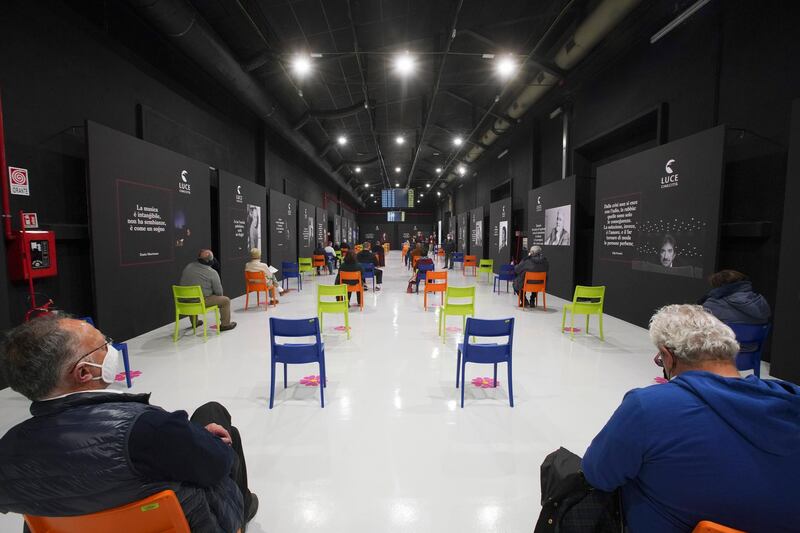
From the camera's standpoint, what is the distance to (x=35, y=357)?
1037mm

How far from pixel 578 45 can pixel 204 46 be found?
6.19 meters

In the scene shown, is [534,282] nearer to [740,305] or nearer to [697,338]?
[740,305]

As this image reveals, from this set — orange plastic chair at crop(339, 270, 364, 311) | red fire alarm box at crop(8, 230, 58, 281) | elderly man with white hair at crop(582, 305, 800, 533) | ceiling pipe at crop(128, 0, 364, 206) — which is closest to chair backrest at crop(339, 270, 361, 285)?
orange plastic chair at crop(339, 270, 364, 311)

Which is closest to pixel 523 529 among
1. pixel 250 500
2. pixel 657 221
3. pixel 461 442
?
pixel 461 442

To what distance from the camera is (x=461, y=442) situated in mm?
2635

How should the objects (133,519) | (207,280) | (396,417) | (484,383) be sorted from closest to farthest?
(133,519)
(396,417)
(484,383)
(207,280)

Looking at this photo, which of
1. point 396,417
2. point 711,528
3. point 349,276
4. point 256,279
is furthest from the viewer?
point 256,279

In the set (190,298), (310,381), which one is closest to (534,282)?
(310,381)

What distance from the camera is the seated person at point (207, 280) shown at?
534 cm

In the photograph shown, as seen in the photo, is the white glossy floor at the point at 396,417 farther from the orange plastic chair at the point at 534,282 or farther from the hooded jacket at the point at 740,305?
the orange plastic chair at the point at 534,282

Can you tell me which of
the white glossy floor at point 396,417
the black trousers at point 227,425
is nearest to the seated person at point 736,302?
the white glossy floor at point 396,417

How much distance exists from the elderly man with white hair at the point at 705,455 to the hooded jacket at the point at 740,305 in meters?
2.82

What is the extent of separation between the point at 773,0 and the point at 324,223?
16.2 m

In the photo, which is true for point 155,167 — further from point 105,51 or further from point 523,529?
point 523,529
